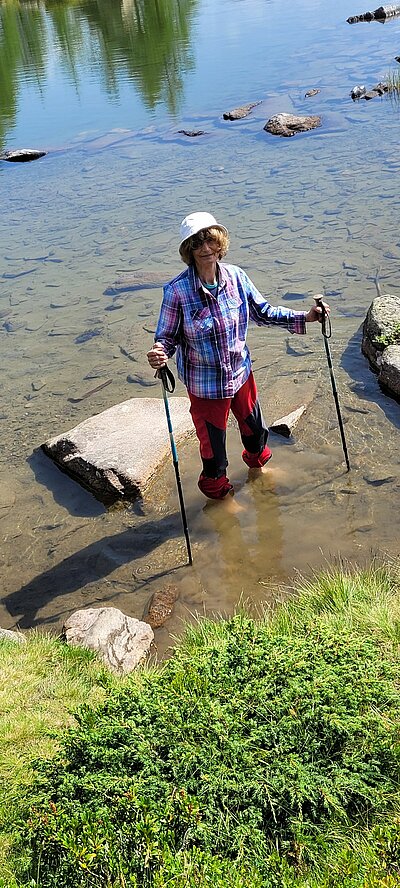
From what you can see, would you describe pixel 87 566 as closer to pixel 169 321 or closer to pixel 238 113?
pixel 169 321

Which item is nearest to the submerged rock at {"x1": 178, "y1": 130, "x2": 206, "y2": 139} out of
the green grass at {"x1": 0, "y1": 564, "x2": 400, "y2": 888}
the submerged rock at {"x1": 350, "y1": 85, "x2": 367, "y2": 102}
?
the submerged rock at {"x1": 350, "y1": 85, "x2": 367, "y2": 102}

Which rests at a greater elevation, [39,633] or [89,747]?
[89,747]

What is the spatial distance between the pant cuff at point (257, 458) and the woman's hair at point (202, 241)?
2.23m

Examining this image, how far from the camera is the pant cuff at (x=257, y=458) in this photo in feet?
25.0

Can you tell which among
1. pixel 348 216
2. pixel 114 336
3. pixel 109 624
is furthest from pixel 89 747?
pixel 348 216

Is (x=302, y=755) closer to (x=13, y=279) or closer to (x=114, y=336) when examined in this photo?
(x=114, y=336)

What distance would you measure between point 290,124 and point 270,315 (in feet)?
49.3

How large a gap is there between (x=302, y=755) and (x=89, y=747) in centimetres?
94

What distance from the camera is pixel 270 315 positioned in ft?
21.8

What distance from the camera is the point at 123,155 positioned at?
70.6 ft

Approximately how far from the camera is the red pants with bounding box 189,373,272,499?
667 centimetres

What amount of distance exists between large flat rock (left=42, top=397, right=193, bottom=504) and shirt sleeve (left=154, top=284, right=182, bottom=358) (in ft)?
7.22

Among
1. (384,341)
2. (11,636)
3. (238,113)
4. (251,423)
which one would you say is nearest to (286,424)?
(251,423)

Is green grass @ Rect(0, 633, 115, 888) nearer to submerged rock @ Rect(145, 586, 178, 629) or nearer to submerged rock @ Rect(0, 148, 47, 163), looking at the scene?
submerged rock @ Rect(145, 586, 178, 629)
